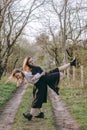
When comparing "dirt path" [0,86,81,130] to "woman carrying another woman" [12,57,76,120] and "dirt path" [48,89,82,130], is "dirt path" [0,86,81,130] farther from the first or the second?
"woman carrying another woman" [12,57,76,120]

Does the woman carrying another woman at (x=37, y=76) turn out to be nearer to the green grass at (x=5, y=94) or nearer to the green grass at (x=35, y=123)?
the green grass at (x=35, y=123)

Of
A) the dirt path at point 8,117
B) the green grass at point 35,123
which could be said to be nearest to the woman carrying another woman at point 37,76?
the green grass at point 35,123

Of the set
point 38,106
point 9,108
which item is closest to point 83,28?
point 9,108

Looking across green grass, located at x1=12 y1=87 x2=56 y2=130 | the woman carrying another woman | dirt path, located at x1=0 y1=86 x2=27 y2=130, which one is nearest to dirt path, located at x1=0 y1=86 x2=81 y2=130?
dirt path, located at x1=0 y1=86 x2=27 y2=130

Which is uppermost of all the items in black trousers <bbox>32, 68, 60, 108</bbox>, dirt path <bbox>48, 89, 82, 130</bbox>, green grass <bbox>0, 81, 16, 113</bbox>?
black trousers <bbox>32, 68, 60, 108</bbox>

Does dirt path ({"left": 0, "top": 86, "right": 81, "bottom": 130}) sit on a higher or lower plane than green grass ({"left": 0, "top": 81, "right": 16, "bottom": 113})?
higher

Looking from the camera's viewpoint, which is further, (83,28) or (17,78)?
(83,28)

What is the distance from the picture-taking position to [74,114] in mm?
11523

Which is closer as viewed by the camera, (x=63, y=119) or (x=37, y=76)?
(x=37, y=76)

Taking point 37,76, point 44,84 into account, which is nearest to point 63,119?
point 44,84

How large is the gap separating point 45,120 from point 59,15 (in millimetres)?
22697

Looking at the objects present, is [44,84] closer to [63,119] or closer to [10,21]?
[63,119]

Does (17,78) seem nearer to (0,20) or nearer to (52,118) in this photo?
(52,118)

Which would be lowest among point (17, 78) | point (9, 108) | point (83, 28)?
point (9, 108)
